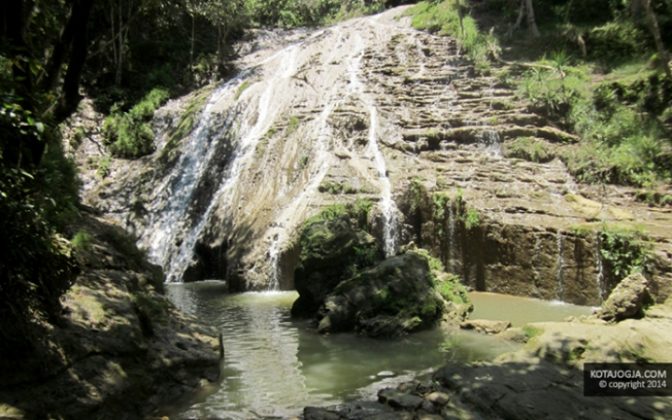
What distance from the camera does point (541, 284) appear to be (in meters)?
11.7

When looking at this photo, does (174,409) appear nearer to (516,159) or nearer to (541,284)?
(541,284)

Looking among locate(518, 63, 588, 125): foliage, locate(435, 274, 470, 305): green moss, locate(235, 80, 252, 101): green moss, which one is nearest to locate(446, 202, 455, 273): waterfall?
locate(435, 274, 470, 305): green moss

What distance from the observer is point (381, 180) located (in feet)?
48.6

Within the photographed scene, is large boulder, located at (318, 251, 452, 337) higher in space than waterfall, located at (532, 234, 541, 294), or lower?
lower

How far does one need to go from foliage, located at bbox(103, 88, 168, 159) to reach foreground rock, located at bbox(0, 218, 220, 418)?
13590mm

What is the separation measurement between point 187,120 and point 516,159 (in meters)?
12.2

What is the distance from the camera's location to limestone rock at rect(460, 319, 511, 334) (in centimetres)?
873

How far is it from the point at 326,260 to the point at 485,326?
321 cm

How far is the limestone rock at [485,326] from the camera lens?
8.73 metres

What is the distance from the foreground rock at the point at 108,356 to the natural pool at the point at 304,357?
1.45 ft

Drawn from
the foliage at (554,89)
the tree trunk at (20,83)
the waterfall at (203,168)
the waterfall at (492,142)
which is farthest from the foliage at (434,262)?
the tree trunk at (20,83)

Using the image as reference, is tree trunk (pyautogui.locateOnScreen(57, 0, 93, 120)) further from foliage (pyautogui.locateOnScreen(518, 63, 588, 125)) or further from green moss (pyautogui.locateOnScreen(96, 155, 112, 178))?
green moss (pyautogui.locateOnScreen(96, 155, 112, 178))

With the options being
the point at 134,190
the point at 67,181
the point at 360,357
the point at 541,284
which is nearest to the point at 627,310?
the point at 541,284

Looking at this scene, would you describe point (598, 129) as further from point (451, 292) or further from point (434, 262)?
point (451, 292)
